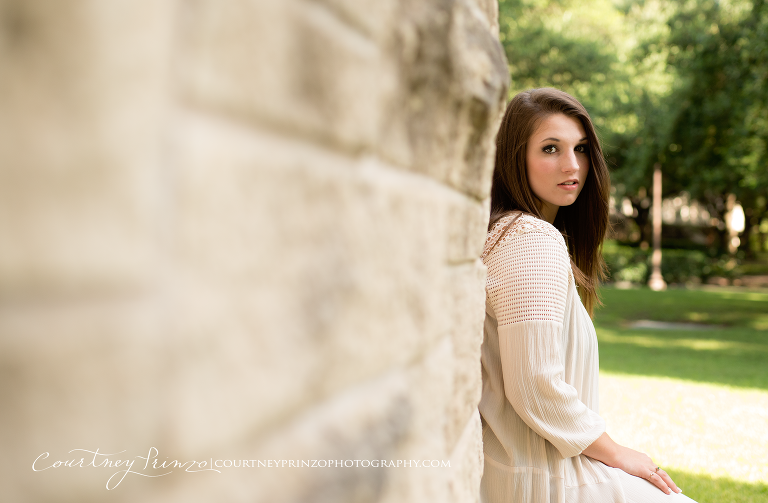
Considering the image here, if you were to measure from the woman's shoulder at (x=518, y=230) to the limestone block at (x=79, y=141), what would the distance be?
182cm

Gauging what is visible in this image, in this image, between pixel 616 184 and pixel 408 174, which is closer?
pixel 408 174

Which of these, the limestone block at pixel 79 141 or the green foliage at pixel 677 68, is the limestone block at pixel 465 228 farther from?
the green foliage at pixel 677 68

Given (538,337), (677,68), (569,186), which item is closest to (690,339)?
(677,68)

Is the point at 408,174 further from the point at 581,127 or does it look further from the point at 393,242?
the point at 581,127

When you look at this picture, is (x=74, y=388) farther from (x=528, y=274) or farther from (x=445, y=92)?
(x=528, y=274)

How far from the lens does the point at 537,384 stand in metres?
2.02

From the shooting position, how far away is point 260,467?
0.61 metres

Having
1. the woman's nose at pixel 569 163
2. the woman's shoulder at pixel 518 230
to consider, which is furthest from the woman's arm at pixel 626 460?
the woman's nose at pixel 569 163

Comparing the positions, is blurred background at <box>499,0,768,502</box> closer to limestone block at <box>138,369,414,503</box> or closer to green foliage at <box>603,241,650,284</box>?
green foliage at <box>603,241,650,284</box>

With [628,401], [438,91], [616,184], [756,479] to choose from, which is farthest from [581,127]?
[616,184]

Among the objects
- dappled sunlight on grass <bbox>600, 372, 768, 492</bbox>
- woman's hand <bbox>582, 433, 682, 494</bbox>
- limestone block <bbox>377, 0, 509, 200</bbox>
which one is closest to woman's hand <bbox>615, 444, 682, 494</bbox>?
woman's hand <bbox>582, 433, 682, 494</bbox>

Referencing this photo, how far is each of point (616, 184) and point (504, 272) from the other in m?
26.0

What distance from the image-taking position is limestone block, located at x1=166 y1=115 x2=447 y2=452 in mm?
517

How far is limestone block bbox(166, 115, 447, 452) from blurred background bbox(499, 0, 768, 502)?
3318 mm
